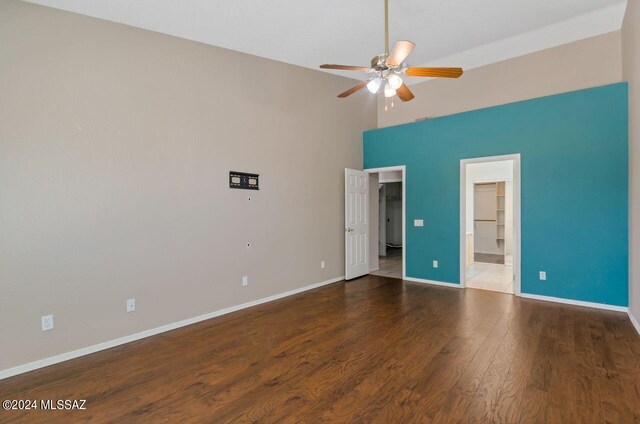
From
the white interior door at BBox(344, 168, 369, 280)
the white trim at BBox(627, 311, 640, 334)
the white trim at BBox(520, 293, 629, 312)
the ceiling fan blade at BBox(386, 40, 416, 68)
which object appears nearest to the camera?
the ceiling fan blade at BBox(386, 40, 416, 68)

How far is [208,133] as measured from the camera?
12.8 feet

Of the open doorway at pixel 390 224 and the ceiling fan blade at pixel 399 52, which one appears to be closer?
the ceiling fan blade at pixel 399 52

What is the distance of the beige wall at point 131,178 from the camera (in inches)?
107

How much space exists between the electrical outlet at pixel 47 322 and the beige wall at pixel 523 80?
6071 mm

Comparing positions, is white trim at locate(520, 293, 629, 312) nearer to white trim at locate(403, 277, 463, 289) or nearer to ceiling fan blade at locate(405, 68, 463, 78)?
white trim at locate(403, 277, 463, 289)

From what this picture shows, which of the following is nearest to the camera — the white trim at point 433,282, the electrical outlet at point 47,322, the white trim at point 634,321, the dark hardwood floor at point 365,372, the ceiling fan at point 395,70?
the dark hardwood floor at point 365,372

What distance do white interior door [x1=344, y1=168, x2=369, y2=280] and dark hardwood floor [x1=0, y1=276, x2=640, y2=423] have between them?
1.84 meters

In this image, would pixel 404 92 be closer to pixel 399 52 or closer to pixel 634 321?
pixel 399 52

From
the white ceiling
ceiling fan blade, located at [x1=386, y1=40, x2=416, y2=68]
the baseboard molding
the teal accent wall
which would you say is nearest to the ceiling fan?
ceiling fan blade, located at [x1=386, y1=40, x2=416, y2=68]

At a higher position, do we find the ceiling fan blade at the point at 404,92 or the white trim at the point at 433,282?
the ceiling fan blade at the point at 404,92

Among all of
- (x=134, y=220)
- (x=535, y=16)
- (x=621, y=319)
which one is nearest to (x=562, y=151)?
(x=535, y=16)

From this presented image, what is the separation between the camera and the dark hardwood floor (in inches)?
81.9

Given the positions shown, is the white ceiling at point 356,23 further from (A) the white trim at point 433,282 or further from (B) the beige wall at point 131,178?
(A) the white trim at point 433,282

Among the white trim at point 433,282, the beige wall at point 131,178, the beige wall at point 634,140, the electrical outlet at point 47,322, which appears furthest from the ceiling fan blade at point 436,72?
the electrical outlet at point 47,322
